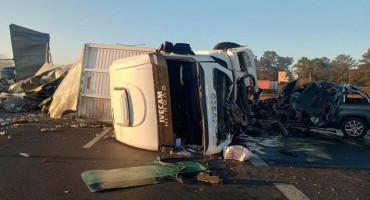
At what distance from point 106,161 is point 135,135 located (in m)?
0.99

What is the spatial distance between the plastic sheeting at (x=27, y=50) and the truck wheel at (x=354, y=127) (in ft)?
51.8

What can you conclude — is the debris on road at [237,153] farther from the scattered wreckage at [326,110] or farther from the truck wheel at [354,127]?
the truck wheel at [354,127]

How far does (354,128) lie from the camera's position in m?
9.27

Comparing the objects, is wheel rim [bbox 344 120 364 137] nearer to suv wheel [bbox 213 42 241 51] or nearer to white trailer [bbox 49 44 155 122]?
suv wheel [bbox 213 42 241 51]

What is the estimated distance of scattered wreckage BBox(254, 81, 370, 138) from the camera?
30.3ft

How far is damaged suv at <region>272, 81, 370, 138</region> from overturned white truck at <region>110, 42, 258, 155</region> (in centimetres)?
388

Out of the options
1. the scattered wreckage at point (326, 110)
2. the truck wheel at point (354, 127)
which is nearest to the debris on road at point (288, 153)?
the scattered wreckage at point (326, 110)

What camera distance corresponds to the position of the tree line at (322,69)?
126 ft

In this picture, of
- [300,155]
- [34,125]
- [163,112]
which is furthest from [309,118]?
[34,125]

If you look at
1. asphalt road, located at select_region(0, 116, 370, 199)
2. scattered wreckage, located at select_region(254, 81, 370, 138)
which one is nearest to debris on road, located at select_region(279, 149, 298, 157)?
asphalt road, located at select_region(0, 116, 370, 199)

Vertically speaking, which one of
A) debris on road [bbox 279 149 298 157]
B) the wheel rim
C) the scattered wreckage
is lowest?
debris on road [bbox 279 149 298 157]

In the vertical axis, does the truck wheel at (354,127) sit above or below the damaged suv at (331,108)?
below

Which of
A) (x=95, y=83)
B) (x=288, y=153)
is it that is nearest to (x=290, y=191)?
(x=288, y=153)

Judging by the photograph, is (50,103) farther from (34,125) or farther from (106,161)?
(106,161)
